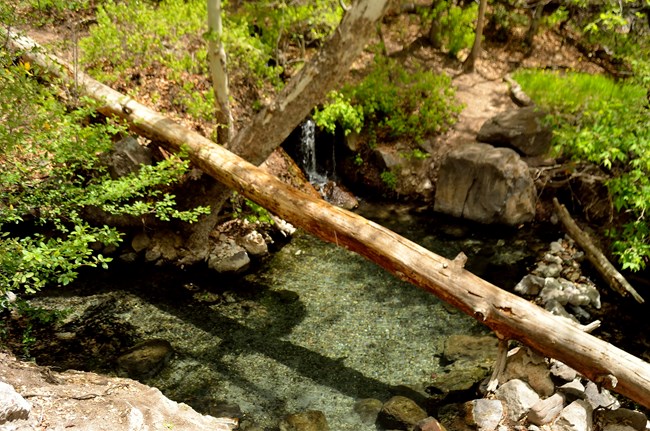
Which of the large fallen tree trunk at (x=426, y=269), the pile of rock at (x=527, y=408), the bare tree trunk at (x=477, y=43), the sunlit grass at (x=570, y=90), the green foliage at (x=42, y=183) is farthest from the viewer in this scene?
the bare tree trunk at (x=477, y=43)

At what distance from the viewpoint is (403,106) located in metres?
11.1

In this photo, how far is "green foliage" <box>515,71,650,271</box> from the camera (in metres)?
7.51

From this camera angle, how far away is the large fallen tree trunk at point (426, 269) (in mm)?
5059

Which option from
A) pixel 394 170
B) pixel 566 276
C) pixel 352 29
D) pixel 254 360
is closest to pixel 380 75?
pixel 394 170

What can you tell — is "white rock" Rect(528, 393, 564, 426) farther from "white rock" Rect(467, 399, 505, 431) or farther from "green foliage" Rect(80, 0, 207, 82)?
"green foliage" Rect(80, 0, 207, 82)

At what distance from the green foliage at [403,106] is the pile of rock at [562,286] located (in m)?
3.85

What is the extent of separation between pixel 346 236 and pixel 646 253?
4.78m

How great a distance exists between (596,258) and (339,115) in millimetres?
5537

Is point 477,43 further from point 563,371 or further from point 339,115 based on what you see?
point 563,371

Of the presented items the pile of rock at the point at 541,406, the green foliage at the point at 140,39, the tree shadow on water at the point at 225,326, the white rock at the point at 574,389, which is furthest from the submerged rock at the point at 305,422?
the green foliage at the point at 140,39

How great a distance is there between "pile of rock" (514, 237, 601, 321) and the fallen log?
0.87 ft

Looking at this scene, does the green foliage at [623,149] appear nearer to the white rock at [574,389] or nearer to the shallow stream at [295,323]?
the shallow stream at [295,323]

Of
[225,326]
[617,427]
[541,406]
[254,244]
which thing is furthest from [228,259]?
[617,427]

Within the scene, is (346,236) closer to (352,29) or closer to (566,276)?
(352,29)
